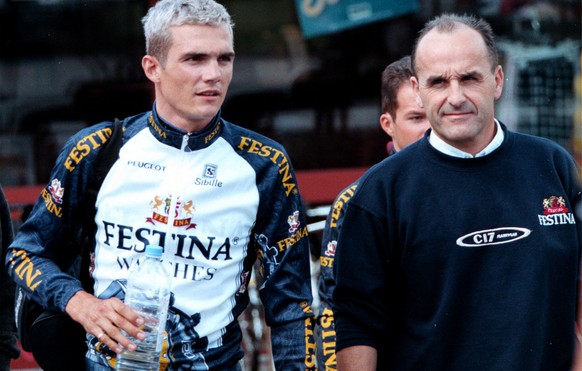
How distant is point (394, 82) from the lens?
204 inches

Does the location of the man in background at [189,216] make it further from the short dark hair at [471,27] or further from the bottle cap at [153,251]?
the short dark hair at [471,27]

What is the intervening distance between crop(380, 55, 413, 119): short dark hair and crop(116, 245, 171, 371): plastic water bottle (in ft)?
5.97

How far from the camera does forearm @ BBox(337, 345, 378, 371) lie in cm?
357

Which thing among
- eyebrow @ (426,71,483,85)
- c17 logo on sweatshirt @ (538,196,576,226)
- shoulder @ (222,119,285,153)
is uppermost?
eyebrow @ (426,71,483,85)

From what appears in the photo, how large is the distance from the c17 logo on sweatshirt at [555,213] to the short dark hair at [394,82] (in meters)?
1.71

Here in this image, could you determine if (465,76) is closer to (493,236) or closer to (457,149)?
(457,149)

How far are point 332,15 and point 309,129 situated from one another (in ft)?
2.97

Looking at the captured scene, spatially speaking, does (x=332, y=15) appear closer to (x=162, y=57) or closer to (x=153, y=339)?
(x=162, y=57)

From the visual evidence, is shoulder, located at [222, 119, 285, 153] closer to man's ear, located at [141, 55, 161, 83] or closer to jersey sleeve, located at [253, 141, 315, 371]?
jersey sleeve, located at [253, 141, 315, 371]

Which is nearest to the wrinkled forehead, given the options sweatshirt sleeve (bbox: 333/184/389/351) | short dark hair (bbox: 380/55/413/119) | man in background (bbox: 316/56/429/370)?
sweatshirt sleeve (bbox: 333/184/389/351)

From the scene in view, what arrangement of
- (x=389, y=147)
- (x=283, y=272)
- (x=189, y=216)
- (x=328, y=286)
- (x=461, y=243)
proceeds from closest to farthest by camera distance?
(x=461, y=243) < (x=189, y=216) < (x=283, y=272) < (x=328, y=286) < (x=389, y=147)

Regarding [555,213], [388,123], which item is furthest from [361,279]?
[388,123]

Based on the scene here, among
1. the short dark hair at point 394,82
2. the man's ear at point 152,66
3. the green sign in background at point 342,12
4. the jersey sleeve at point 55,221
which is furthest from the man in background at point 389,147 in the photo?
the green sign in background at point 342,12

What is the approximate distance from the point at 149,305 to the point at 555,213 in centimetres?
141
